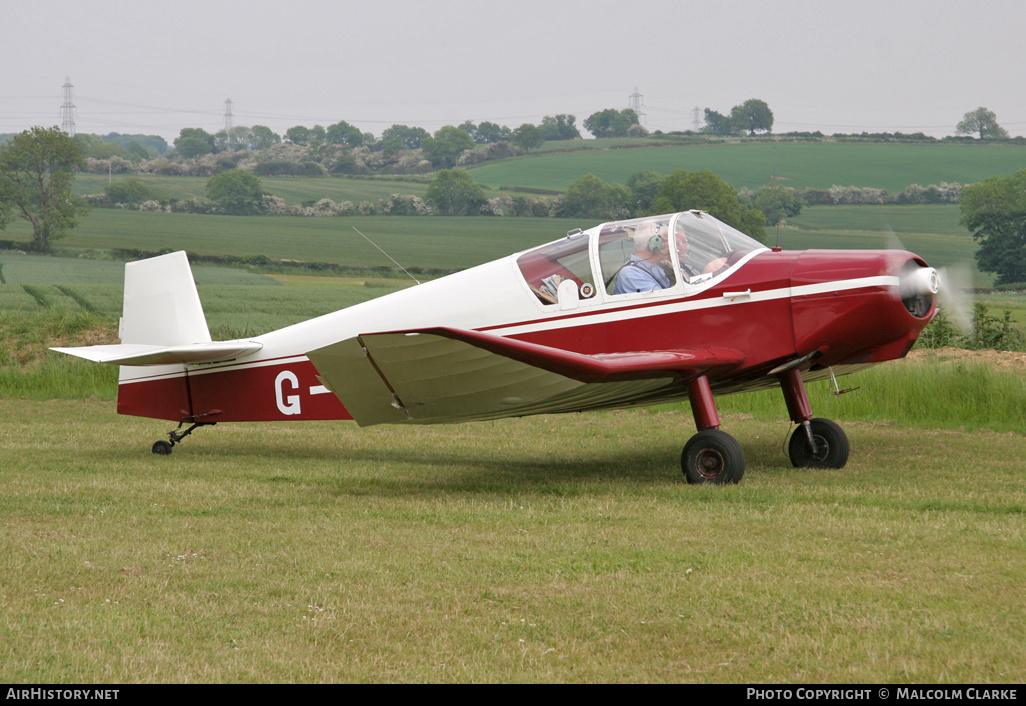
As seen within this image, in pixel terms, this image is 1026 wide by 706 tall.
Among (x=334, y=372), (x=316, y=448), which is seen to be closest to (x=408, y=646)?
(x=334, y=372)

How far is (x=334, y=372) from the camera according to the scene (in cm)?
706

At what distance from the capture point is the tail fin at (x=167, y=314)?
9539 millimetres

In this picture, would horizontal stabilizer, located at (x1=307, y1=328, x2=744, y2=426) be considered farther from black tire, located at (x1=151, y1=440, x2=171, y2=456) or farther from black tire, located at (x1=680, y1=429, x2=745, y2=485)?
black tire, located at (x1=151, y1=440, x2=171, y2=456)

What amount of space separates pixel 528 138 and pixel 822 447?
123ft

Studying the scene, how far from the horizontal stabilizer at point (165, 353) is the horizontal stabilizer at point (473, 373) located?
2.51 metres

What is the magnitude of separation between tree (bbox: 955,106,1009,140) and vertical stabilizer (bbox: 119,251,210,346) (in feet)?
163

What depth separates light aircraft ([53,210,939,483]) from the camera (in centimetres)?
701

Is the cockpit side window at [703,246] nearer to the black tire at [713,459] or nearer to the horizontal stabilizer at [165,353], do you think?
the black tire at [713,459]

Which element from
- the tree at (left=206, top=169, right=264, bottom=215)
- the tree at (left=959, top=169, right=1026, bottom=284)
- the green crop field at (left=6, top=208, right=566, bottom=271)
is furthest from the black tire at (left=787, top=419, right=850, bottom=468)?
the tree at (left=206, top=169, right=264, bottom=215)

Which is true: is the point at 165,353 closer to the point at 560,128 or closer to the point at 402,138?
the point at 402,138

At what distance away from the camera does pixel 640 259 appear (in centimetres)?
789

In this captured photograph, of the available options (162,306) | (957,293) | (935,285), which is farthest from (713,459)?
(162,306)

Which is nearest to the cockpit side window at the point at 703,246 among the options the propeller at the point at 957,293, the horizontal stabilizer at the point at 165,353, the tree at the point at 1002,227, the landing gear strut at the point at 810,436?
the landing gear strut at the point at 810,436
